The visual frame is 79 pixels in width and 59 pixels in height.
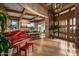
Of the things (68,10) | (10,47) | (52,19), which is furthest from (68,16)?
(10,47)

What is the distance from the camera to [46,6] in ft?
7.44

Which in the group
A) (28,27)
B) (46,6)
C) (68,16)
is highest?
(46,6)

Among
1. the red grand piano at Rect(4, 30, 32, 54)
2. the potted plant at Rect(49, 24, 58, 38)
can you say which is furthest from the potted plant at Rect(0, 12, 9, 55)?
the potted plant at Rect(49, 24, 58, 38)

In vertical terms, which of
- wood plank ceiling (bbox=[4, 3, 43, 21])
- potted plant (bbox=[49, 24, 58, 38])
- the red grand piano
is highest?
wood plank ceiling (bbox=[4, 3, 43, 21])

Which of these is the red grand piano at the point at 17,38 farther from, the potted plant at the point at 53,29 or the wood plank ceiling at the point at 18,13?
the potted plant at the point at 53,29

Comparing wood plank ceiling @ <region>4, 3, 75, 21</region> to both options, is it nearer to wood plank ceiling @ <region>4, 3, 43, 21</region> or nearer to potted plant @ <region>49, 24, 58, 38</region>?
wood plank ceiling @ <region>4, 3, 43, 21</region>

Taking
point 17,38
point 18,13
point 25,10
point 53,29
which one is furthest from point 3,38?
point 53,29

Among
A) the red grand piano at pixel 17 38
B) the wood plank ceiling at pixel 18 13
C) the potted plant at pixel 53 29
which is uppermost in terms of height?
the wood plank ceiling at pixel 18 13

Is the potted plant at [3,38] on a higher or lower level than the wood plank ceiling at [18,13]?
lower

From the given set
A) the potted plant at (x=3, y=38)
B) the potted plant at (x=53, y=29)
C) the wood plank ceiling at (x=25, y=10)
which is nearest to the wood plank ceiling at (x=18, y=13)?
the wood plank ceiling at (x=25, y=10)

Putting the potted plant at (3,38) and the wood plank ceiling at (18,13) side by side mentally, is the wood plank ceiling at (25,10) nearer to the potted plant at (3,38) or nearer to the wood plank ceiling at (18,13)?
the wood plank ceiling at (18,13)

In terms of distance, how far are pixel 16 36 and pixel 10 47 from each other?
0.19 metres

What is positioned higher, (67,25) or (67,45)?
(67,25)

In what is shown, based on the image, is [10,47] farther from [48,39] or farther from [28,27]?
[48,39]
